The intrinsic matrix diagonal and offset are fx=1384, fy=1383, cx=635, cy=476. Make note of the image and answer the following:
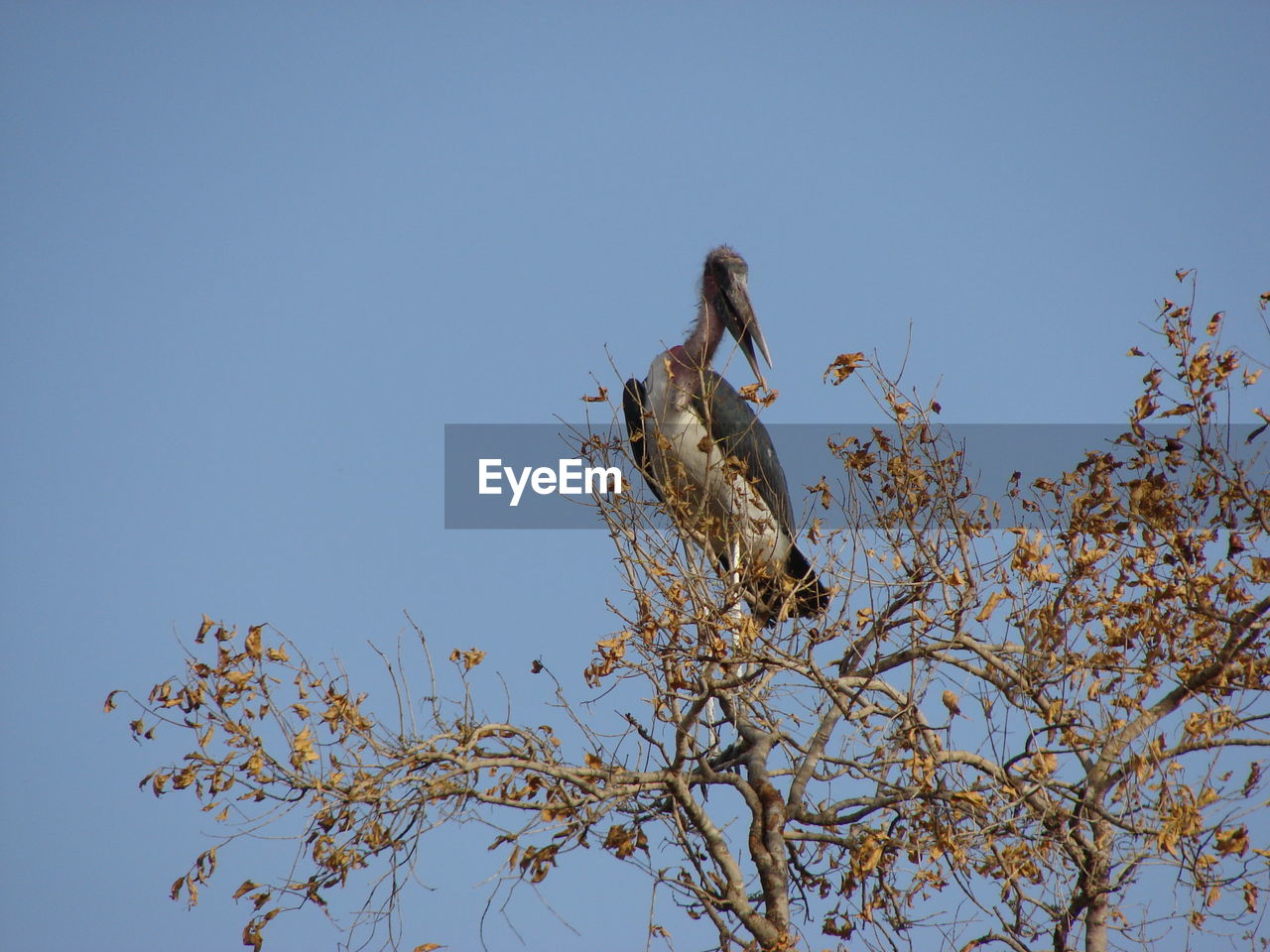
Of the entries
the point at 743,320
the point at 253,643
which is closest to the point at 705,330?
the point at 743,320

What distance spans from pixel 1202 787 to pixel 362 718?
311 centimetres

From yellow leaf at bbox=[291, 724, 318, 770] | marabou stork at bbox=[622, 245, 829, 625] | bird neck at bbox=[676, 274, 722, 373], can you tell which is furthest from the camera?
bird neck at bbox=[676, 274, 722, 373]

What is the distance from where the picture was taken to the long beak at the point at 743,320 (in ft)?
31.4

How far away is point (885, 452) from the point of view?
5738 mm

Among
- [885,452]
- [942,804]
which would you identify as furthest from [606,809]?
[885,452]

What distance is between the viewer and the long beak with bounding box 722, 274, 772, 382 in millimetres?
9578

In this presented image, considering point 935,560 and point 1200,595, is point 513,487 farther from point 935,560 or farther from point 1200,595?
point 1200,595

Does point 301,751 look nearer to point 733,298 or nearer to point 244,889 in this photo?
point 244,889

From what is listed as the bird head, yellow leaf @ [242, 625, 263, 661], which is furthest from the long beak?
yellow leaf @ [242, 625, 263, 661]

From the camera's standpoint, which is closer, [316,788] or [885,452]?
[316,788]

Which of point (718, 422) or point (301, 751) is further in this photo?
point (718, 422)

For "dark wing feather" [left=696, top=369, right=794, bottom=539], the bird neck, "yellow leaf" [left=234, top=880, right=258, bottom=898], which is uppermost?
the bird neck

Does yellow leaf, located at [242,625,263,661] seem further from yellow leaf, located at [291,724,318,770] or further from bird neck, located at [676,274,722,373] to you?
bird neck, located at [676,274,722,373]

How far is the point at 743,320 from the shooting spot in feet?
31.8
